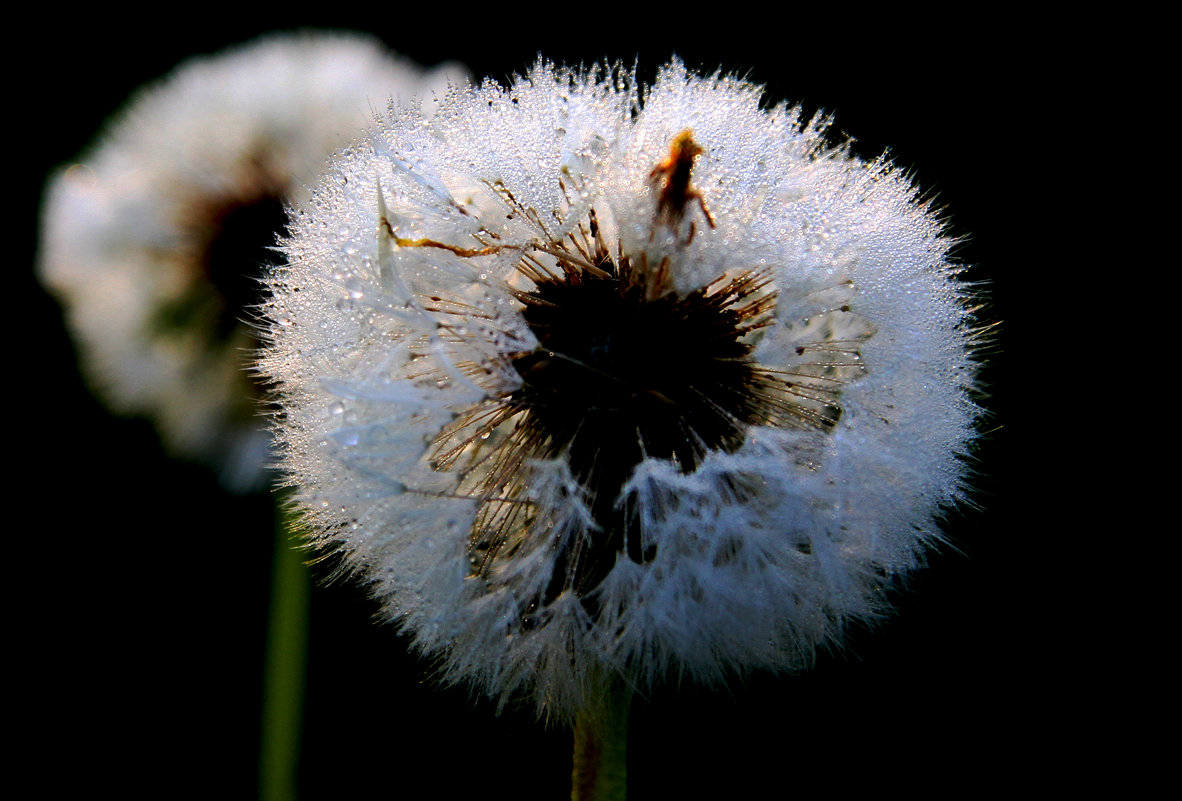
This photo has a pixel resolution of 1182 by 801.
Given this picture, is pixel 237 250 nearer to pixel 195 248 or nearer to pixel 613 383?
pixel 195 248

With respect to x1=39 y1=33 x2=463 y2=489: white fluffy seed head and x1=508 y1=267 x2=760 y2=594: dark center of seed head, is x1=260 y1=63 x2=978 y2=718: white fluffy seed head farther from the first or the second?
x1=39 y1=33 x2=463 y2=489: white fluffy seed head

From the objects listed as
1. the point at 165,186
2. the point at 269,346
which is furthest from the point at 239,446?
the point at 269,346

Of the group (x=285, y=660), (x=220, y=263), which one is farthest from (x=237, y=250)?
(x=285, y=660)

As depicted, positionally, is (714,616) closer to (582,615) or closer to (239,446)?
(582,615)

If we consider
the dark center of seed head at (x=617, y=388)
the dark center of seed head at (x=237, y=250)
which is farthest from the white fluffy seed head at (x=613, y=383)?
the dark center of seed head at (x=237, y=250)

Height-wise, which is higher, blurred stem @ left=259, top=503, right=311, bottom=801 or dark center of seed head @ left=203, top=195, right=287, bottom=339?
dark center of seed head @ left=203, top=195, right=287, bottom=339

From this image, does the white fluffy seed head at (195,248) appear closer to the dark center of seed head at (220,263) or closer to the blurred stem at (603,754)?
the dark center of seed head at (220,263)

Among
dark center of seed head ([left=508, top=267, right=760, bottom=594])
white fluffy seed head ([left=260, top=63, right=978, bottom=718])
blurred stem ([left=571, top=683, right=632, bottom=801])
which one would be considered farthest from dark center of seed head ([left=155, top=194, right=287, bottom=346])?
blurred stem ([left=571, top=683, right=632, bottom=801])
